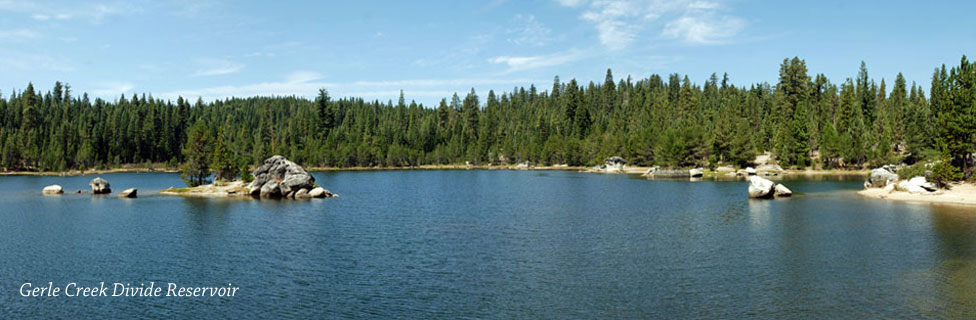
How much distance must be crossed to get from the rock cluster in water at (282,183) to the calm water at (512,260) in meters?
17.2

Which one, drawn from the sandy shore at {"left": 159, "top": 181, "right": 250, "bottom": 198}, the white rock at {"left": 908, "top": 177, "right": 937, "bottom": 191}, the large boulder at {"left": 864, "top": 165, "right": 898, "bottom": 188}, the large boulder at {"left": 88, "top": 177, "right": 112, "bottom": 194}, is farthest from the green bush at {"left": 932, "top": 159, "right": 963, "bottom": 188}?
the large boulder at {"left": 88, "top": 177, "right": 112, "bottom": 194}

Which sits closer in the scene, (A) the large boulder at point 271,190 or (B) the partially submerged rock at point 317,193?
(A) the large boulder at point 271,190

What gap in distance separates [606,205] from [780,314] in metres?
51.0

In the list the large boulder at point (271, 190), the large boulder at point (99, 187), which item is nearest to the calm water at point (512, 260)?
the large boulder at point (271, 190)

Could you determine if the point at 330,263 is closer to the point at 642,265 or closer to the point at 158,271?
the point at 158,271

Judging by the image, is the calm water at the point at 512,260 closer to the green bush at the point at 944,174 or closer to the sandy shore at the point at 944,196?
the sandy shore at the point at 944,196

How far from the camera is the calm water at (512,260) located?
29781 mm

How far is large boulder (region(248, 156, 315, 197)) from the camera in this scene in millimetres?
91000

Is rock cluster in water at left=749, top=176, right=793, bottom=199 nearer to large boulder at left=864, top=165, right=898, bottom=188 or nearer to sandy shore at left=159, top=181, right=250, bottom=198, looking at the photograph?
large boulder at left=864, top=165, right=898, bottom=188

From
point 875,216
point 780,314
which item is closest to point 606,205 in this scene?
point 875,216

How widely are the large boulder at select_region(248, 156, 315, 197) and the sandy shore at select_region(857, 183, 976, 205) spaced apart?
8119cm

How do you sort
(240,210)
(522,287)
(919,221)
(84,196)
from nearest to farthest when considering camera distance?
1. (522,287)
2. (919,221)
3. (240,210)
4. (84,196)

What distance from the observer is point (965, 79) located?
285 ft

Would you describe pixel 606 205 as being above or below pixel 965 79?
below
